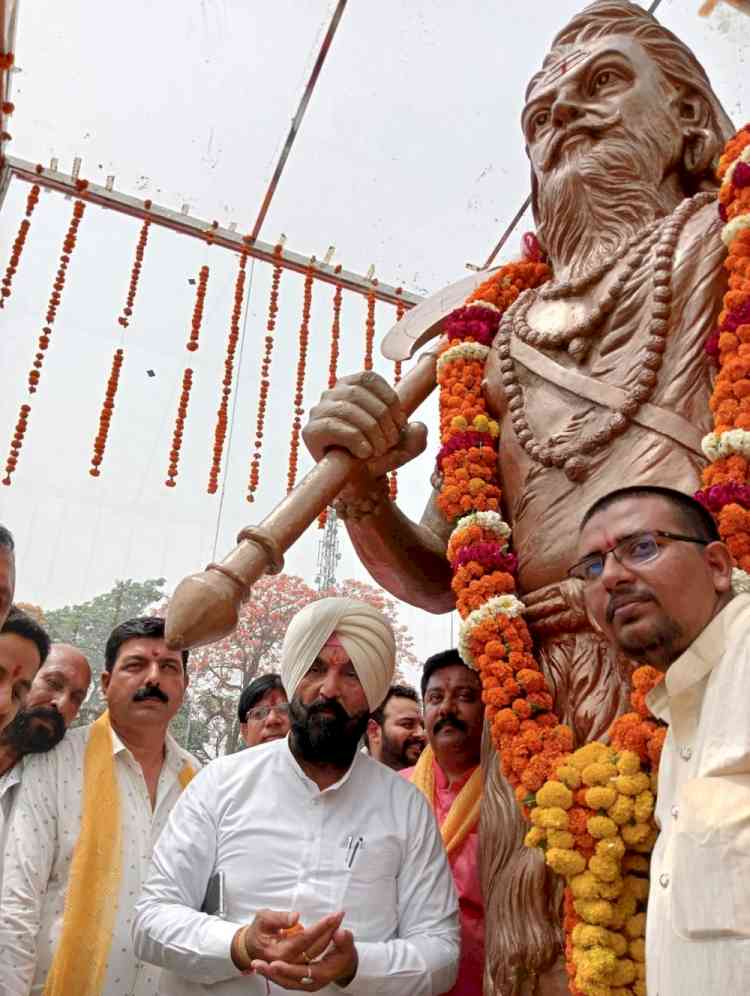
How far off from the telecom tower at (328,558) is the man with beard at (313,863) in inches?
189

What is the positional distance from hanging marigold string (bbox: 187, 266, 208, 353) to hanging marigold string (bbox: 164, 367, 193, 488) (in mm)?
194

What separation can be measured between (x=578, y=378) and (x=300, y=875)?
3.96ft

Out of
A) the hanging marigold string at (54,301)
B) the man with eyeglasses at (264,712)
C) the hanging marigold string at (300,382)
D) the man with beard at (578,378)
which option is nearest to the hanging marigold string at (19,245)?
the hanging marigold string at (54,301)

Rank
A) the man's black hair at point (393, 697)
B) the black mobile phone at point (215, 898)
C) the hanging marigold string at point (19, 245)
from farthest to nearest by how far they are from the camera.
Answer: the hanging marigold string at point (19, 245) → the man's black hair at point (393, 697) → the black mobile phone at point (215, 898)

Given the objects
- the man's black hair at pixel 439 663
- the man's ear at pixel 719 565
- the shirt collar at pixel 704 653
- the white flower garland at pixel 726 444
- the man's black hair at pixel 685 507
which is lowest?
the shirt collar at pixel 704 653

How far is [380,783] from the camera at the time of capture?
2016 mm

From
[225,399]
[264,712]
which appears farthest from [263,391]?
[264,712]

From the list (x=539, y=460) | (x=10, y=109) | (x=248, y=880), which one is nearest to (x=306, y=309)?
(x=10, y=109)

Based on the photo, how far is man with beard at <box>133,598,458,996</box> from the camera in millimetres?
1604

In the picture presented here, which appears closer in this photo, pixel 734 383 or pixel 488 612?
pixel 734 383

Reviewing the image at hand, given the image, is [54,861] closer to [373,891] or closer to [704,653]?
[373,891]

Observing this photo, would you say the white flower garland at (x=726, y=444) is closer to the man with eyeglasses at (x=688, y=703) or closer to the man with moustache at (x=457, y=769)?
the man with eyeglasses at (x=688, y=703)

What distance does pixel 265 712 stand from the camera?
3.61 metres

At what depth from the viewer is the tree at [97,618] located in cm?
597
